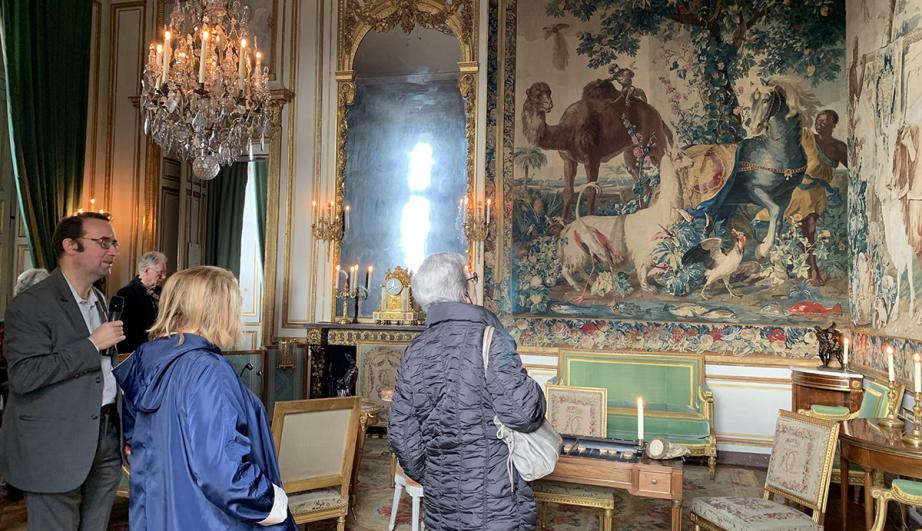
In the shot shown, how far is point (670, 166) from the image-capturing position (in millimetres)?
6375

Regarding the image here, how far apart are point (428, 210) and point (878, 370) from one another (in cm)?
426

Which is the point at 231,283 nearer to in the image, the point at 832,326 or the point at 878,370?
the point at 878,370

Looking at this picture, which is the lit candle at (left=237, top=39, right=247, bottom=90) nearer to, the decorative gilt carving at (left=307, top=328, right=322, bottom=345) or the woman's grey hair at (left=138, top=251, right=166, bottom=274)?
the woman's grey hair at (left=138, top=251, right=166, bottom=274)

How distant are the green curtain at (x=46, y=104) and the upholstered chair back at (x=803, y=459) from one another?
647cm

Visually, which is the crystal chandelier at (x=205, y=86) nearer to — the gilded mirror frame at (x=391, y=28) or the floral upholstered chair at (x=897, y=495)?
the gilded mirror frame at (x=391, y=28)

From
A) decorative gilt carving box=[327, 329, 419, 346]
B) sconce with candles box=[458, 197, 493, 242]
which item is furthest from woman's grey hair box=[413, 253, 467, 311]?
sconce with candles box=[458, 197, 493, 242]

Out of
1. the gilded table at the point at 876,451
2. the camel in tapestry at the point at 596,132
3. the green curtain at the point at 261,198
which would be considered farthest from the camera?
the green curtain at the point at 261,198

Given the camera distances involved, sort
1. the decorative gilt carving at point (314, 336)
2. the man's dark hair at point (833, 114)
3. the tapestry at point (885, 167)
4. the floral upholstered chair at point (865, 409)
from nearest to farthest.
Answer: the floral upholstered chair at point (865, 409), the tapestry at point (885, 167), the man's dark hair at point (833, 114), the decorative gilt carving at point (314, 336)

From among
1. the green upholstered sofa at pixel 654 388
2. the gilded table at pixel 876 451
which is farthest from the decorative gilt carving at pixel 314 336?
the gilded table at pixel 876 451

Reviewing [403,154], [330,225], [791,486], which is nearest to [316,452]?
[791,486]

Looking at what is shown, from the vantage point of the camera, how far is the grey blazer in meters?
2.41

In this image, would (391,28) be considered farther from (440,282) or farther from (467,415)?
(467,415)

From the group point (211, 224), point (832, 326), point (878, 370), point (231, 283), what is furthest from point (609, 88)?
point (211, 224)

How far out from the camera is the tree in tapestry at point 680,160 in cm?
611
